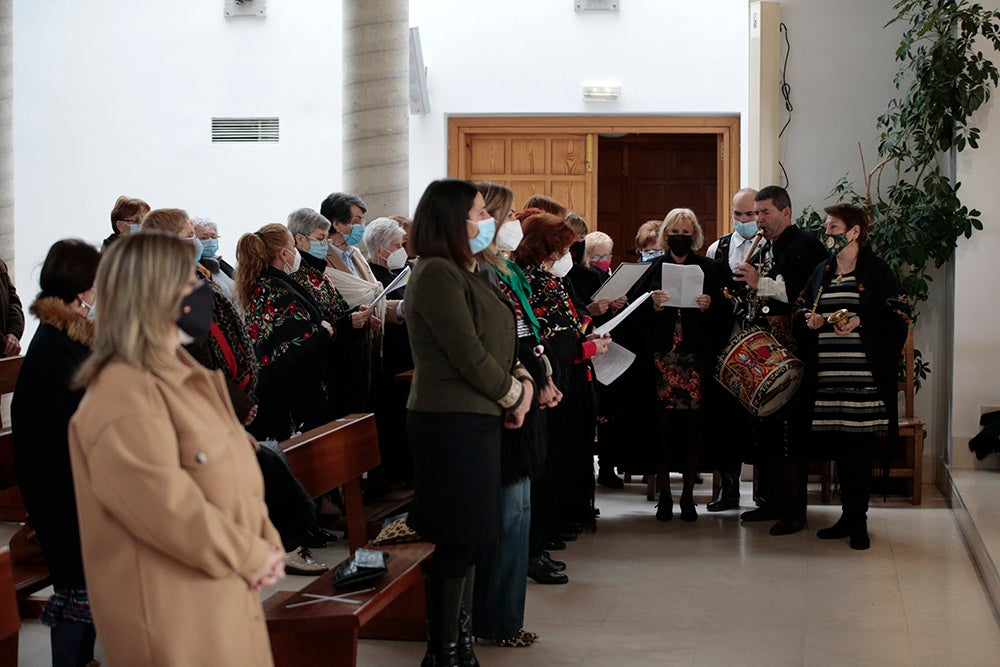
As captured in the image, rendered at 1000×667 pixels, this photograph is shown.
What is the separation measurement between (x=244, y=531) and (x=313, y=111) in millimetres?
8844

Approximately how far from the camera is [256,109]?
35.3 ft

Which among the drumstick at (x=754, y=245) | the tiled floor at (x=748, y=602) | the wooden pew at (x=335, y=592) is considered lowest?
the tiled floor at (x=748, y=602)

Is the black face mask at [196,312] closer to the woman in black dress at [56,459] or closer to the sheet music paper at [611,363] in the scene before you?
the woman in black dress at [56,459]

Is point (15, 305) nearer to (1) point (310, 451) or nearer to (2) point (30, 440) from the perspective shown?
(1) point (310, 451)

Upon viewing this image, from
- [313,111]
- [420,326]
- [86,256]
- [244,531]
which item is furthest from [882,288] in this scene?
[313,111]

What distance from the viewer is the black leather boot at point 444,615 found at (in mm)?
3682

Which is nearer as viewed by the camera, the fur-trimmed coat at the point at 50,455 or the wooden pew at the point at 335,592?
the fur-trimmed coat at the point at 50,455

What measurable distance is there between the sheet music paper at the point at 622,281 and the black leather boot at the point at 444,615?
9.00ft

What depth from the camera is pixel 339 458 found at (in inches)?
163

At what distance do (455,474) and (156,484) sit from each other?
1.50 meters

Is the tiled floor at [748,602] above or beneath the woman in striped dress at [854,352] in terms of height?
beneath

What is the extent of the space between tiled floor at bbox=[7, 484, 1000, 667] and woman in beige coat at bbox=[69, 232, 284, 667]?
6.08 feet

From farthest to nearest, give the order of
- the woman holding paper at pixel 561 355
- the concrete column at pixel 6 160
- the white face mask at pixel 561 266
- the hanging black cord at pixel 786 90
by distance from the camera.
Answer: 1. the concrete column at pixel 6 160
2. the hanging black cord at pixel 786 90
3. the white face mask at pixel 561 266
4. the woman holding paper at pixel 561 355

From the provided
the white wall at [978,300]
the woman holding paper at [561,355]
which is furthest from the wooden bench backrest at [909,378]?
the woman holding paper at [561,355]
